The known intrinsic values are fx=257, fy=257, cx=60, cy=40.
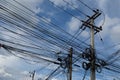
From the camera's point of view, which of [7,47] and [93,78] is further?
[93,78]

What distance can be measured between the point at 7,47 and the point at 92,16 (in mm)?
9065

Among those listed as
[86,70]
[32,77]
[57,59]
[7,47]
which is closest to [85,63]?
[86,70]

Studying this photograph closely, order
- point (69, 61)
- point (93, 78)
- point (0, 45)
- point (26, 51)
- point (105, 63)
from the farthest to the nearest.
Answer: point (69, 61)
point (105, 63)
point (93, 78)
point (26, 51)
point (0, 45)

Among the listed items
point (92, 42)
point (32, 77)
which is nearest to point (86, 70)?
point (92, 42)

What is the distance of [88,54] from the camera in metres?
21.9

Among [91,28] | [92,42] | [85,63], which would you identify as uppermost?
[91,28]

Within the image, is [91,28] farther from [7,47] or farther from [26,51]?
[7,47]

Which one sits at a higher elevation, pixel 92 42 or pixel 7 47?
pixel 92 42

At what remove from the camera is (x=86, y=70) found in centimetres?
2169

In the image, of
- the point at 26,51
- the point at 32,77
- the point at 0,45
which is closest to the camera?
the point at 0,45

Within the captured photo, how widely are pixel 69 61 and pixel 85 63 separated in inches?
124

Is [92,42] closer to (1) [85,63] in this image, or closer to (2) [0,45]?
(1) [85,63]

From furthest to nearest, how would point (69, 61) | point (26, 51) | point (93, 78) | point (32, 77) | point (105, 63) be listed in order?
point (32, 77)
point (69, 61)
point (105, 63)
point (93, 78)
point (26, 51)

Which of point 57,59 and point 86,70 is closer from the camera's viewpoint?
point 86,70
